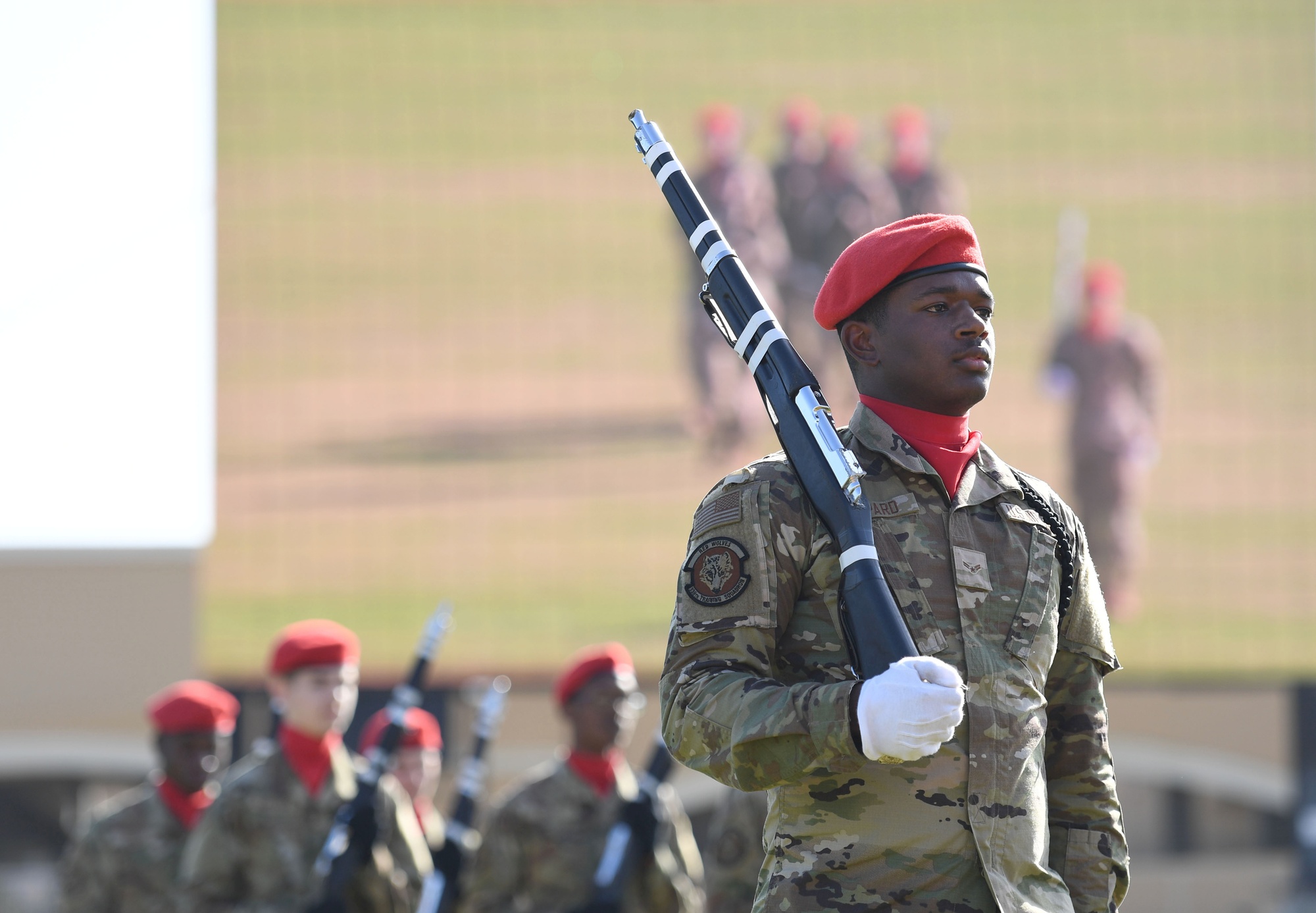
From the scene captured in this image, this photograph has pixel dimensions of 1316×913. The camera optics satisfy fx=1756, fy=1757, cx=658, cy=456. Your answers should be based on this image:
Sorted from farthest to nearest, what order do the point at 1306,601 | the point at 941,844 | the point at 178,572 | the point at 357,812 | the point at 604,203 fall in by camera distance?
the point at 604,203
the point at 1306,601
the point at 178,572
the point at 357,812
the point at 941,844

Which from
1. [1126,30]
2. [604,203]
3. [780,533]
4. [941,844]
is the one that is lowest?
[941,844]

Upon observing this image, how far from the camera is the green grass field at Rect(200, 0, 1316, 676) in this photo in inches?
681

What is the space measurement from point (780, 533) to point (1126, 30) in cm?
1823

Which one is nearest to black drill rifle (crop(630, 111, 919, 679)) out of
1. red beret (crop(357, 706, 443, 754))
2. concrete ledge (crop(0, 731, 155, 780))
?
red beret (crop(357, 706, 443, 754))

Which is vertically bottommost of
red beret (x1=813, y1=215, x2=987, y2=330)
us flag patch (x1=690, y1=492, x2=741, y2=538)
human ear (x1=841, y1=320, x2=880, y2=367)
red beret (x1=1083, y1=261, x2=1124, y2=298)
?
us flag patch (x1=690, y1=492, x2=741, y2=538)

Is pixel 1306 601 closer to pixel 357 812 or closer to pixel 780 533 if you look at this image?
pixel 357 812

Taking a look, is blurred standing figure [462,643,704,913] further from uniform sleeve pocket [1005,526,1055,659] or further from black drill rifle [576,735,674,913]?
uniform sleeve pocket [1005,526,1055,659]

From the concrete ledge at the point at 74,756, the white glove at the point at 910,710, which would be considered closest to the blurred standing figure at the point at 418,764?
the white glove at the point at 910,710

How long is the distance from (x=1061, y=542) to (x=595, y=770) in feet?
14.3

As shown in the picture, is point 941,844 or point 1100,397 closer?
point 941,844

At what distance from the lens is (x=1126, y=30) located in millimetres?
19375

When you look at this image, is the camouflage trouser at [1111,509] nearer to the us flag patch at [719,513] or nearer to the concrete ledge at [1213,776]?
the concrete ledge at [1213,776]

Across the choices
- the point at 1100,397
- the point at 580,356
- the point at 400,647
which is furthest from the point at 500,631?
the point at 1100,397

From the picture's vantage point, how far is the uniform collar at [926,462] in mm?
2627
